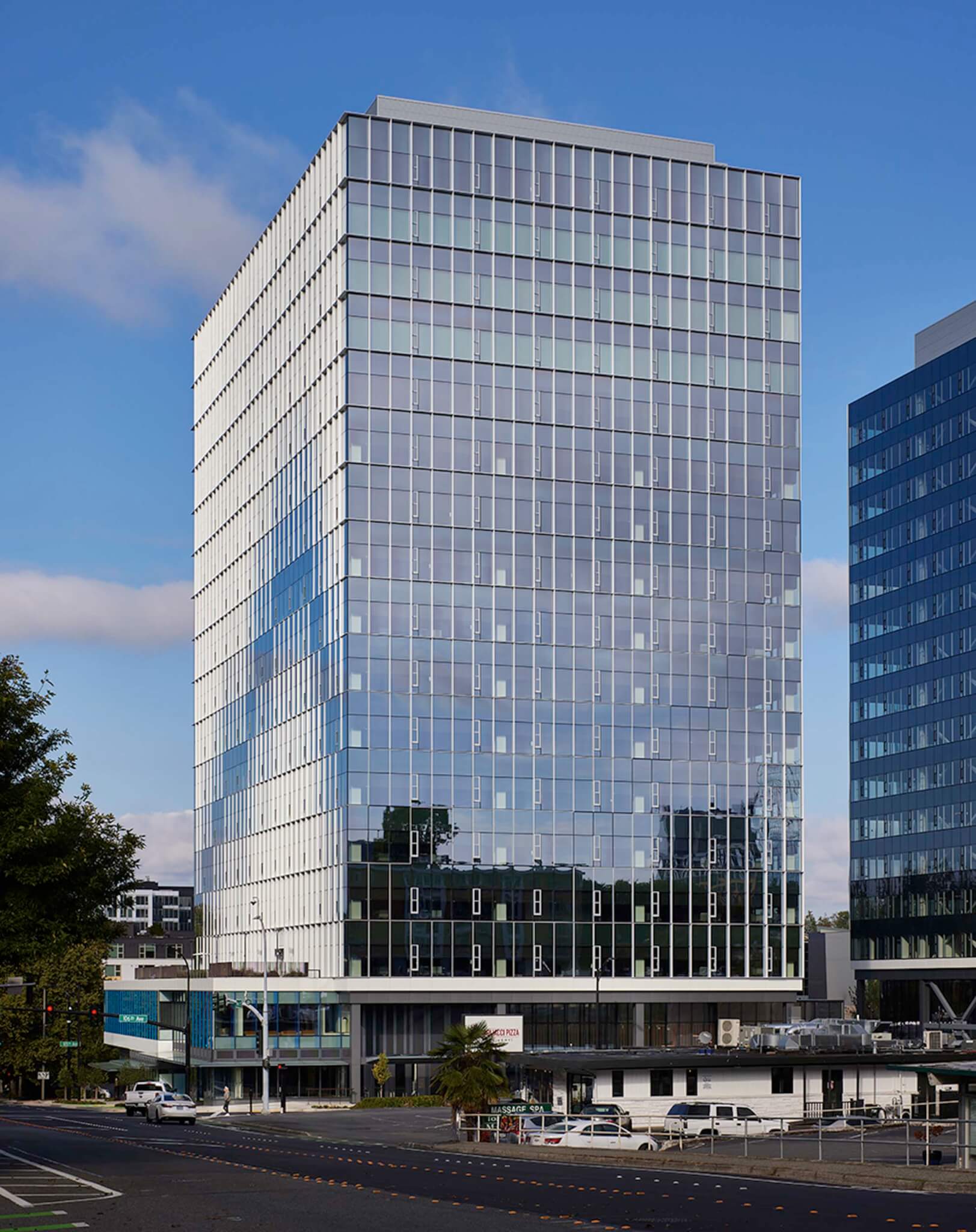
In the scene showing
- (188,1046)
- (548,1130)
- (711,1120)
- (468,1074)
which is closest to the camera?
(548,1130)

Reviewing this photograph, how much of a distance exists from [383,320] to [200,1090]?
56454 millimetres

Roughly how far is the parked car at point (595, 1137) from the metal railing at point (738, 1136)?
0.02 m

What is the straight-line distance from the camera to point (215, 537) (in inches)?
6526

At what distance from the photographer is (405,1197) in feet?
120

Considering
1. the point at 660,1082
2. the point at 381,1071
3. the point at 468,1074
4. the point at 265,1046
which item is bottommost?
the point at 381,1071

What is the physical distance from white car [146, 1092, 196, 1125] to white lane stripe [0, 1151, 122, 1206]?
38.1m

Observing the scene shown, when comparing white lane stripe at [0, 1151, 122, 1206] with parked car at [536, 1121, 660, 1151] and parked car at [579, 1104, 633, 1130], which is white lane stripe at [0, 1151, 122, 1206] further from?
parked car at [579, 1104, 633, 1130]

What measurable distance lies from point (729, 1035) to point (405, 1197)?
226 feet

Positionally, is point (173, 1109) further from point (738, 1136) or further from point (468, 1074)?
point (738, 1136)

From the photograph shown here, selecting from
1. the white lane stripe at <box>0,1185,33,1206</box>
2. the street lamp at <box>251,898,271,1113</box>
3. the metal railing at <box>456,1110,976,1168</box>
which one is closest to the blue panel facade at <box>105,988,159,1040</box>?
the street lamp at <box>251,898,271,1113</box>

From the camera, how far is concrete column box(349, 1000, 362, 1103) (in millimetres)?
119125

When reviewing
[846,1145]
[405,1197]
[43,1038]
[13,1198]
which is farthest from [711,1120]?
[43,1038]

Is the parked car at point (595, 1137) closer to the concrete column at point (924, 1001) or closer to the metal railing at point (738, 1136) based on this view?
the metal railing at point (738, 1136)

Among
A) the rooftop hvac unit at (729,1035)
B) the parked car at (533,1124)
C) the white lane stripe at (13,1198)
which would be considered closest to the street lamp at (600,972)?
the rooftop hvac unit at (729,1035)
